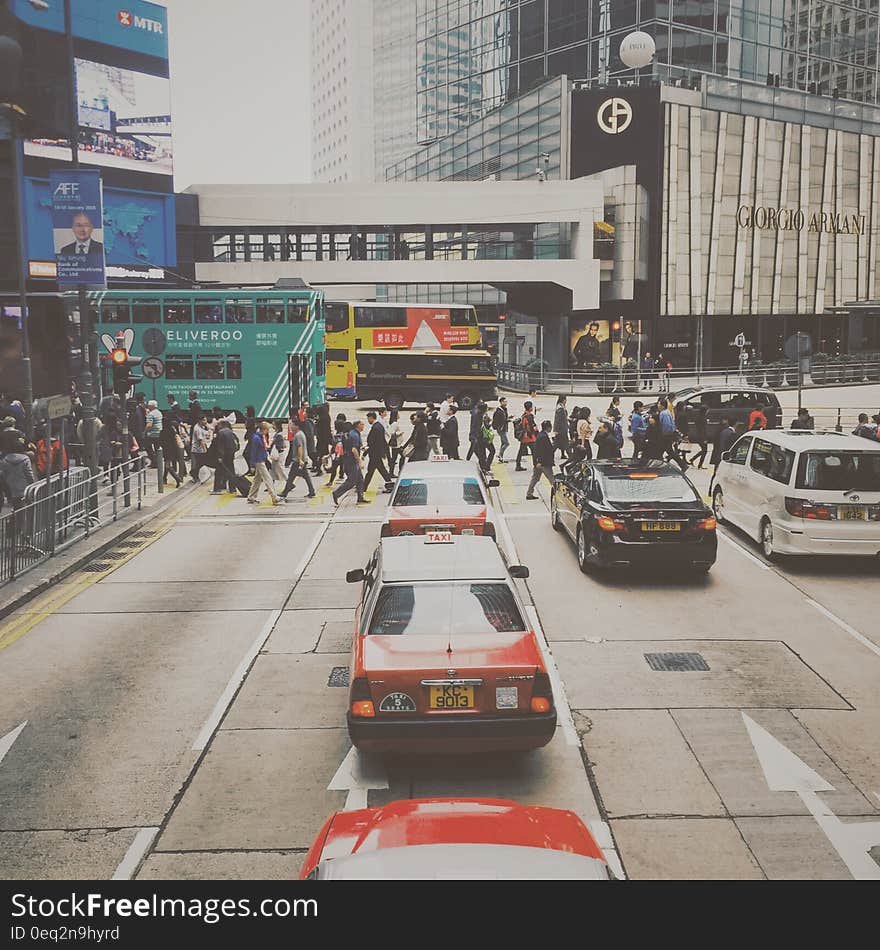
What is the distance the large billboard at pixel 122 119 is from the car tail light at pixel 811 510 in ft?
139

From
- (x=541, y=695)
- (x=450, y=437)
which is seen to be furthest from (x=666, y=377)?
(x=541, y=695)

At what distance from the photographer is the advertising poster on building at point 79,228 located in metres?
17.9

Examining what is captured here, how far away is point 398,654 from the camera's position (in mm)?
7496

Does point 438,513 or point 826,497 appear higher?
point 826,497

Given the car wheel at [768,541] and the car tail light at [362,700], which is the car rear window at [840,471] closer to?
the car wheel at [768,541]

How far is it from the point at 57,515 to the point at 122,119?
4022cm

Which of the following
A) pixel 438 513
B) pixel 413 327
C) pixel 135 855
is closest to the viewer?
pixel 135 855

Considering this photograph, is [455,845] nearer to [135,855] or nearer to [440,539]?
[135,855]

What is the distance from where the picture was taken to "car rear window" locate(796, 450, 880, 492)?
45.0 feet

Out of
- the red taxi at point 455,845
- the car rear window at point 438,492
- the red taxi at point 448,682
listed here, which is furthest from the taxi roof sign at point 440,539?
the red taxi at point 455,845

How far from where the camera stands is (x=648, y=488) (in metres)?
14.0

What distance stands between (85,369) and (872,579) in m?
14.4

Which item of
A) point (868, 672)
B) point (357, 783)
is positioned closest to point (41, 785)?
point (357, 783)

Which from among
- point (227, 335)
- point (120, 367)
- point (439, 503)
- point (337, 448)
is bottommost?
point (337, 448)
